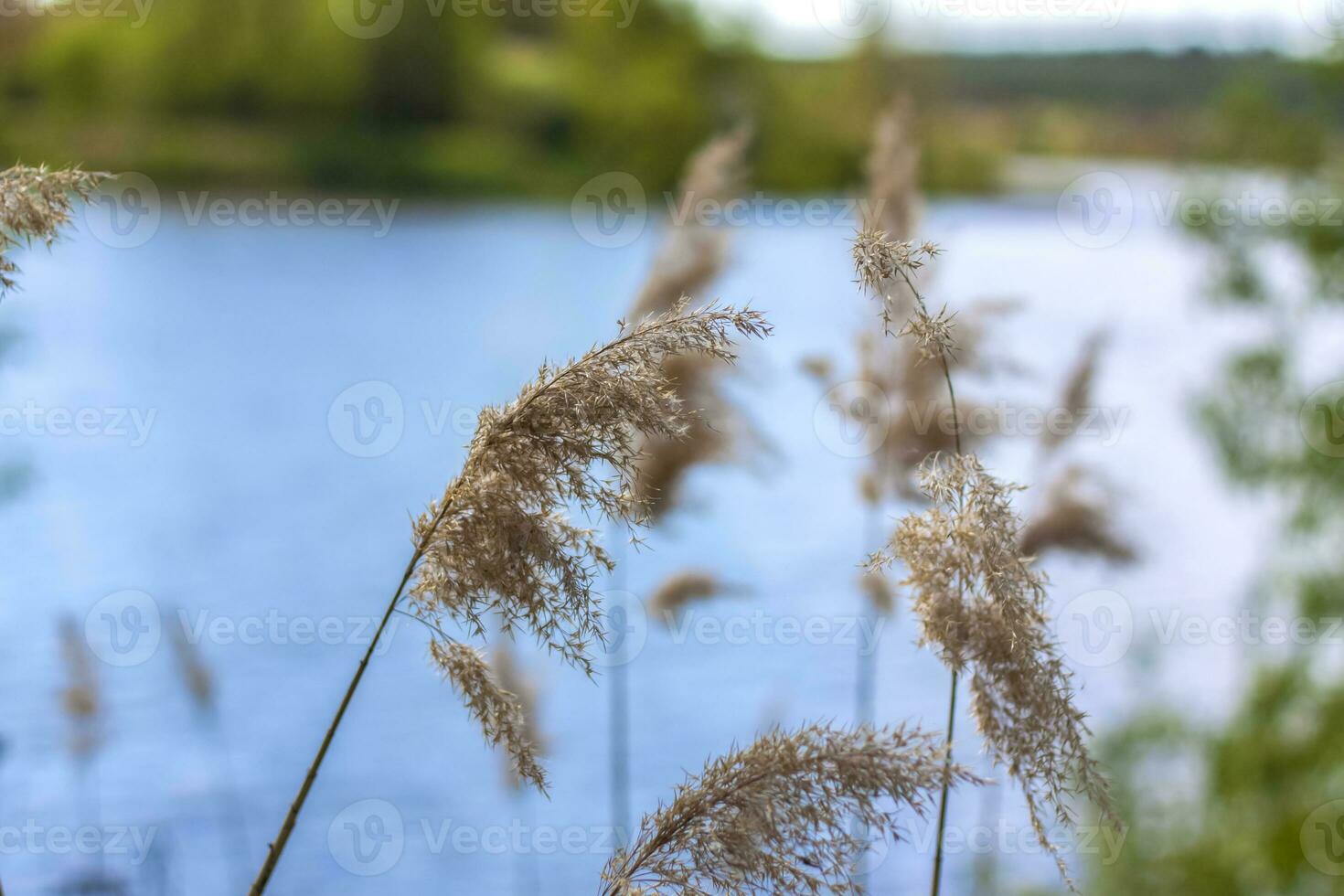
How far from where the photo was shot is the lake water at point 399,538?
7289 millimetres

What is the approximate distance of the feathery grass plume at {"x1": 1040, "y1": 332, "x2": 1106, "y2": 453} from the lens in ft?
9.57

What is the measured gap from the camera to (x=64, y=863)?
6398mm

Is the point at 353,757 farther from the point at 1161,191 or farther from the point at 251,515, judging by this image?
the point at 1161,191

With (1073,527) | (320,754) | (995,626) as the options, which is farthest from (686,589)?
(320,754)

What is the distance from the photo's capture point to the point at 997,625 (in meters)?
0.87

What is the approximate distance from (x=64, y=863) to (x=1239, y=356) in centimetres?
753

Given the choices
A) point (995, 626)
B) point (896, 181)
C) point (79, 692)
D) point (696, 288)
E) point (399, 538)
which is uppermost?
point (399, 538)

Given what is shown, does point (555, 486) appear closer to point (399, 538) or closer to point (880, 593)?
point (880, 593)

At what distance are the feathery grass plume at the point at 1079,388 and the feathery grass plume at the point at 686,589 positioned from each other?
0.93m

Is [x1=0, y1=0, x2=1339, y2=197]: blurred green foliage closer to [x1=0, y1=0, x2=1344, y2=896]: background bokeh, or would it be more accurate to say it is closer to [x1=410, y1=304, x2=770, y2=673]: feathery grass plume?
[x1=0, y1=0, x2=1344, y2=896]: background bokeh

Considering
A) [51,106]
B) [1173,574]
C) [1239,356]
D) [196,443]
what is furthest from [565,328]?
[1239,356]

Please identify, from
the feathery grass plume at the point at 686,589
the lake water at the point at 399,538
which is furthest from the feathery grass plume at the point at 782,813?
the feathery grass plume at the point at 686,589

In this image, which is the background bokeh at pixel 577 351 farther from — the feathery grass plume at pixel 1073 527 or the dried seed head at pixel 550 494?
the dried seed head at pixel 550 494

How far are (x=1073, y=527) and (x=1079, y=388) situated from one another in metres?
0.37
